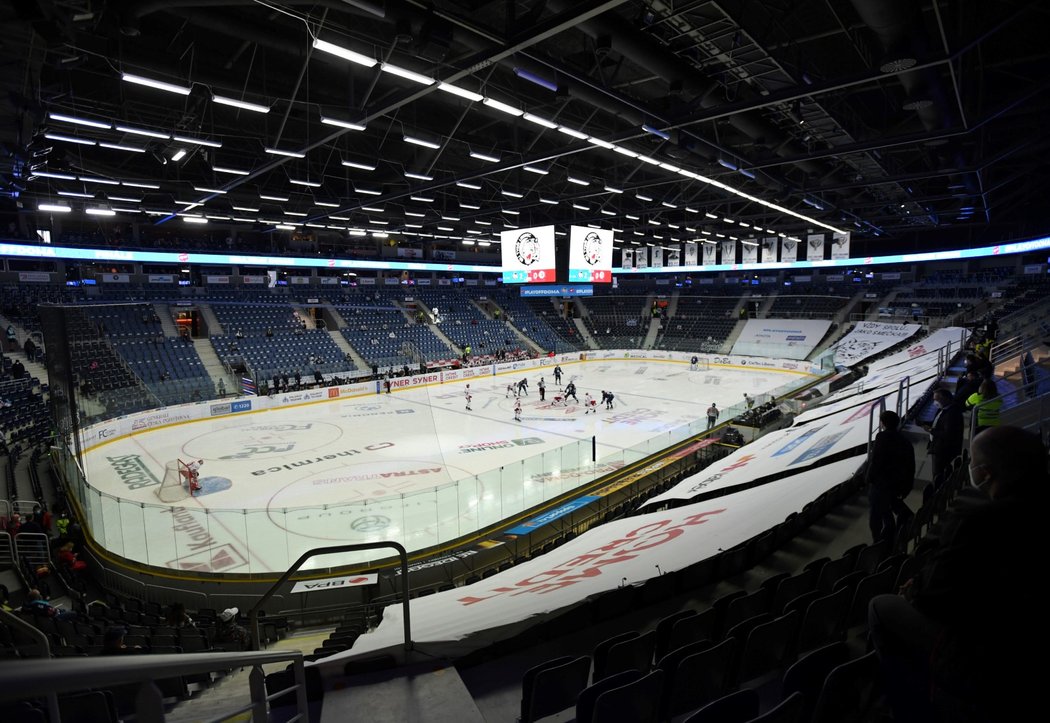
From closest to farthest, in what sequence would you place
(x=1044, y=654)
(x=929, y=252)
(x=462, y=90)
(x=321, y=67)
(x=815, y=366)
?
1. (x=1044, y=654)
2. (x=462, y=90)
3. (x=321, y=67)
4. (x=815, y=366)
5. (x=929, y=252)

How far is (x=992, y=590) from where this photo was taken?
1646mm

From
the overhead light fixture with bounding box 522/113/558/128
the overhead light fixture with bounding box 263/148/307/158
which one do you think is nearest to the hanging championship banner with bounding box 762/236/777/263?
the overhead light fixture with bounding box 522/113/558/128

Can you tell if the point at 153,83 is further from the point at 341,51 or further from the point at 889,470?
the point at 889,470

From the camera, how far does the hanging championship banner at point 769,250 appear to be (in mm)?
36903

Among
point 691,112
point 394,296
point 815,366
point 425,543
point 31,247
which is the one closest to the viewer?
point 425,543

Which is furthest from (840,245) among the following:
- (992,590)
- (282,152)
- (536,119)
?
(992,590)

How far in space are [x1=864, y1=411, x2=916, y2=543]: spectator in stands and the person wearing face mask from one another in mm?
3219

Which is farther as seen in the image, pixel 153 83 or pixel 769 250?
pixel 769 250

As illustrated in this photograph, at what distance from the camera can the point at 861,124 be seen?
44.9 feet

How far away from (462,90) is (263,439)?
1596 centimetres

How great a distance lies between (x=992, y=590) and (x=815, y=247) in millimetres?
35716

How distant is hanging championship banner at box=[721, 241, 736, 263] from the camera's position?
40.8 meters

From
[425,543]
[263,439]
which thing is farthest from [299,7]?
[263,439]

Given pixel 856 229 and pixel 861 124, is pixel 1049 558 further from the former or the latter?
pixel 856 229
